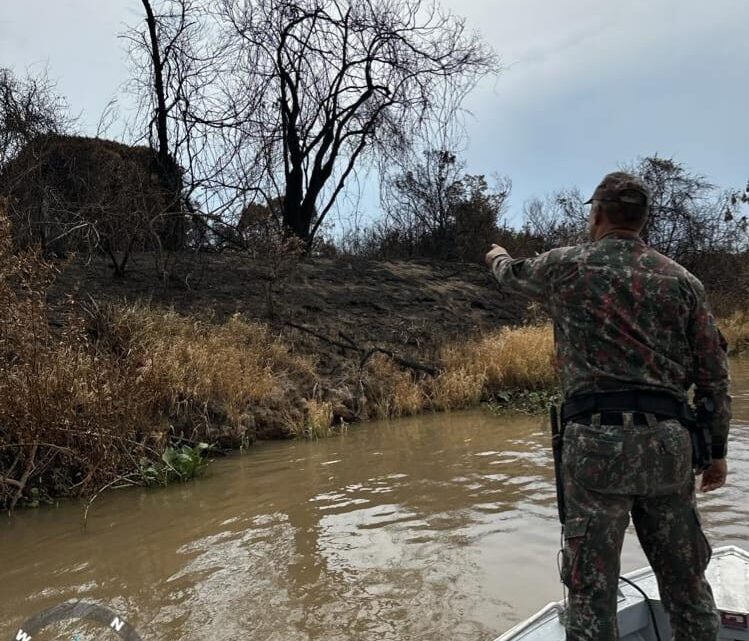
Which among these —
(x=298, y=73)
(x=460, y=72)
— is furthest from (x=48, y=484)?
(x=460, y=72)

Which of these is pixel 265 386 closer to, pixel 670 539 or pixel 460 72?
pixel 670 539

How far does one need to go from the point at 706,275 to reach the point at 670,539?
69.3 feet

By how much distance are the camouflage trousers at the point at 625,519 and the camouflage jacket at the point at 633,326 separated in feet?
0.58

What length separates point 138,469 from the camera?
6723 millimetres

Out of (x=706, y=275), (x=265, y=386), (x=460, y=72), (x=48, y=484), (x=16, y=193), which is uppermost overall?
(x=460, y=72)

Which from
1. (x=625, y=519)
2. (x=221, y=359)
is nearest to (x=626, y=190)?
(x=625, y=519)

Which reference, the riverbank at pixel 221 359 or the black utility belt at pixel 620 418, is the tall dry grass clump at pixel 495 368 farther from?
the black utility belt at pixel 620 418

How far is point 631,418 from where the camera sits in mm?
2377

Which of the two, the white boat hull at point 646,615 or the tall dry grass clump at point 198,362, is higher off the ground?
the tall dry grass clump at point 198,362

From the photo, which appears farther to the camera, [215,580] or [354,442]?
[354,442]

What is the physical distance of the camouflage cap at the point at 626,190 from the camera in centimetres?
260

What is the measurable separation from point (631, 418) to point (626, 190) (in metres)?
0.87

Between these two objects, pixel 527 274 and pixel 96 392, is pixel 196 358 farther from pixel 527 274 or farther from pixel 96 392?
pixel 527 274

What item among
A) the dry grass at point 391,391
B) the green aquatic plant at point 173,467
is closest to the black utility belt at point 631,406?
the green aquatic plant at point 173,467
